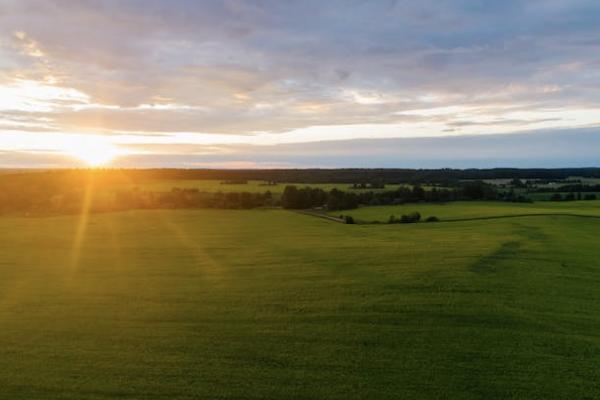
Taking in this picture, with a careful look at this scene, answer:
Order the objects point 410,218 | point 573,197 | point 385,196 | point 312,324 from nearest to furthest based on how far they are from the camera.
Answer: point 312,324, point 410,218, point 573,197, point 385,196

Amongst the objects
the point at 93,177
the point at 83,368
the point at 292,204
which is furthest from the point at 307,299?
the point at 93,177

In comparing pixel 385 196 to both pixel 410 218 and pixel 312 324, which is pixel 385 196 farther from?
pixel 312 324

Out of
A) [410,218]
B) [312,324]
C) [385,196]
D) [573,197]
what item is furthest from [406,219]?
[573,197]

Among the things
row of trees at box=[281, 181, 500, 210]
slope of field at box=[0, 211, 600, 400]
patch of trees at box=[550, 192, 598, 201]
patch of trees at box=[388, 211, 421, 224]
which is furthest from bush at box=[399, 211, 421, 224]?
patch of trees at box=[550, 192, 598, 201]

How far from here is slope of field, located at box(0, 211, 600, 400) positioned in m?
12.8

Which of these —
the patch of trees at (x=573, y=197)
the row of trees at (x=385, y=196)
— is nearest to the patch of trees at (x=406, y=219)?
the row of trees at (x=385, y=196)

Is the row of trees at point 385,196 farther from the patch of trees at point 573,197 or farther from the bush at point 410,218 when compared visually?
the bush at point 410,218

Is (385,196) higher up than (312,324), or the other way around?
(385,196)

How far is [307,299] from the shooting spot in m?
20.6

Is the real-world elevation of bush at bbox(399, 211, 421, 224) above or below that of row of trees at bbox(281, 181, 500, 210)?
below

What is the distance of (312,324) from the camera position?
1745 centimetres

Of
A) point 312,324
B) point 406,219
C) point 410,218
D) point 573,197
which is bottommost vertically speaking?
point 406,219

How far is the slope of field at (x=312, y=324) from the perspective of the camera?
42.1 feet

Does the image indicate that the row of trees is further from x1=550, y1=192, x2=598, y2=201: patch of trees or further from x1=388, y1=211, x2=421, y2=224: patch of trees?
x1=388, y1=211, x2=421, y2=224: patch of trees
